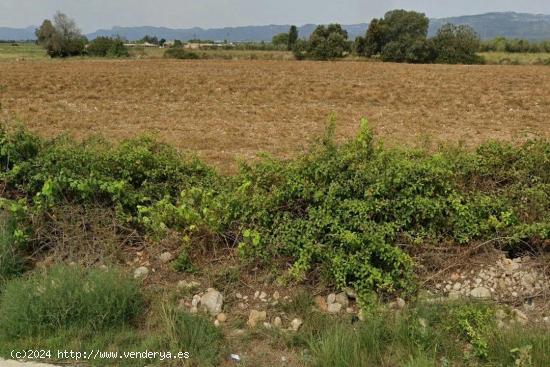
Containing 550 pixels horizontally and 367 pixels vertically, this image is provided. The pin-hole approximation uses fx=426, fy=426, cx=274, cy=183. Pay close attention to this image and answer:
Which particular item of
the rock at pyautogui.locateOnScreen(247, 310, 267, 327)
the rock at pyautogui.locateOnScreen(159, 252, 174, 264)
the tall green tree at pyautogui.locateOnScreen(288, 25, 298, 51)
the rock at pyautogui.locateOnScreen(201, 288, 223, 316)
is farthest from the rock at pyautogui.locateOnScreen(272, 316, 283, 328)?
the tall green tree at pyautogui.locateOnScreen(288, 25, 298, 51)

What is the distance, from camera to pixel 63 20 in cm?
6556

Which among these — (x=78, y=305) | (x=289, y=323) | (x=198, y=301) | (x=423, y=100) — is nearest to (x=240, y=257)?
(x=198, y=301)

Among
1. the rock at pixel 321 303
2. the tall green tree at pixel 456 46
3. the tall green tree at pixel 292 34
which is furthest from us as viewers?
the tall green tree at pixel 292 34

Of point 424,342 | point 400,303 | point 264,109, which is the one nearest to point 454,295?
point 400,303

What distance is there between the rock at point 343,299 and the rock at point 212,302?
3.00ft

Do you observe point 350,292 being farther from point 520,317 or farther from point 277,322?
point 520,317

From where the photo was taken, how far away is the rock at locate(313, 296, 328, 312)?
128 inches

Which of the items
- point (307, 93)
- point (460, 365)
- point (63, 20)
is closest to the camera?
point (460, 365)

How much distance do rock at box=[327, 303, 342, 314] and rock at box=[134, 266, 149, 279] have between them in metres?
1.59

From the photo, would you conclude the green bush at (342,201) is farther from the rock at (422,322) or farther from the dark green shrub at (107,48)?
the dark green shrub at (107,48)

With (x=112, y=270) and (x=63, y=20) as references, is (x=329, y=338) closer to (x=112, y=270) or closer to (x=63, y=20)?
(x=112, y=270)

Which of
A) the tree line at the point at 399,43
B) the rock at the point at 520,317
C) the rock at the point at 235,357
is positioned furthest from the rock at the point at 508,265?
the tree line at the point at 399,43

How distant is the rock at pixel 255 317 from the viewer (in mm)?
3184

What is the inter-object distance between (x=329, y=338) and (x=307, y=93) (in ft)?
58.7
